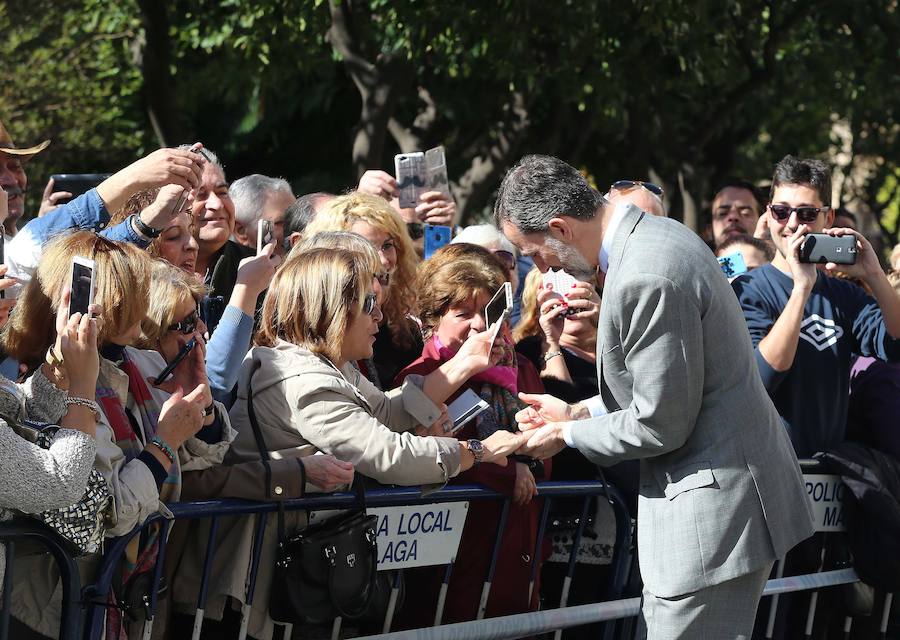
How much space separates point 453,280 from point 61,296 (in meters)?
1.81

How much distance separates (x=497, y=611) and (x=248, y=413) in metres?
1.18

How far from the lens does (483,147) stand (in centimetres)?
1628

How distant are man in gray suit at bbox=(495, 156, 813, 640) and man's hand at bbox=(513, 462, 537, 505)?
591 mm

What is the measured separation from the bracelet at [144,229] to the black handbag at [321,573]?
3.39 feet

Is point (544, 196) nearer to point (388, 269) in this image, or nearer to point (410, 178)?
point (388, 269)

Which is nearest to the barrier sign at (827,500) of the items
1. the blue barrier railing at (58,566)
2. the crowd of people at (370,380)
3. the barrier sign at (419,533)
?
the crowd of people at (370,380)

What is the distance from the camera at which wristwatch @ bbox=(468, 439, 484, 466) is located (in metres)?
4.21

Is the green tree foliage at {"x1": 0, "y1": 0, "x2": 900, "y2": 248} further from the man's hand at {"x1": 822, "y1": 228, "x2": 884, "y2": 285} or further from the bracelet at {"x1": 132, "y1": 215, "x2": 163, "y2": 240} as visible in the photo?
the bracelet at {"x1": 132, "y1": 215, "x2": 163, "y2": 240}

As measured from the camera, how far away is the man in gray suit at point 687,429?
363 cm

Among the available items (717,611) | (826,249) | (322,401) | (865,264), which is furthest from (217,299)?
(865,264)

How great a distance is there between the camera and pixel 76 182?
5664 millimetres

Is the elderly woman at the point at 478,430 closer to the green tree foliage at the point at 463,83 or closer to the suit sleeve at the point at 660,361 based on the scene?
the suit sleeve at the point at 660,361

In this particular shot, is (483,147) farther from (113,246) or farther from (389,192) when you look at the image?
(113,246)

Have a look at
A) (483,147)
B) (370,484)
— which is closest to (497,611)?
(370,484)
